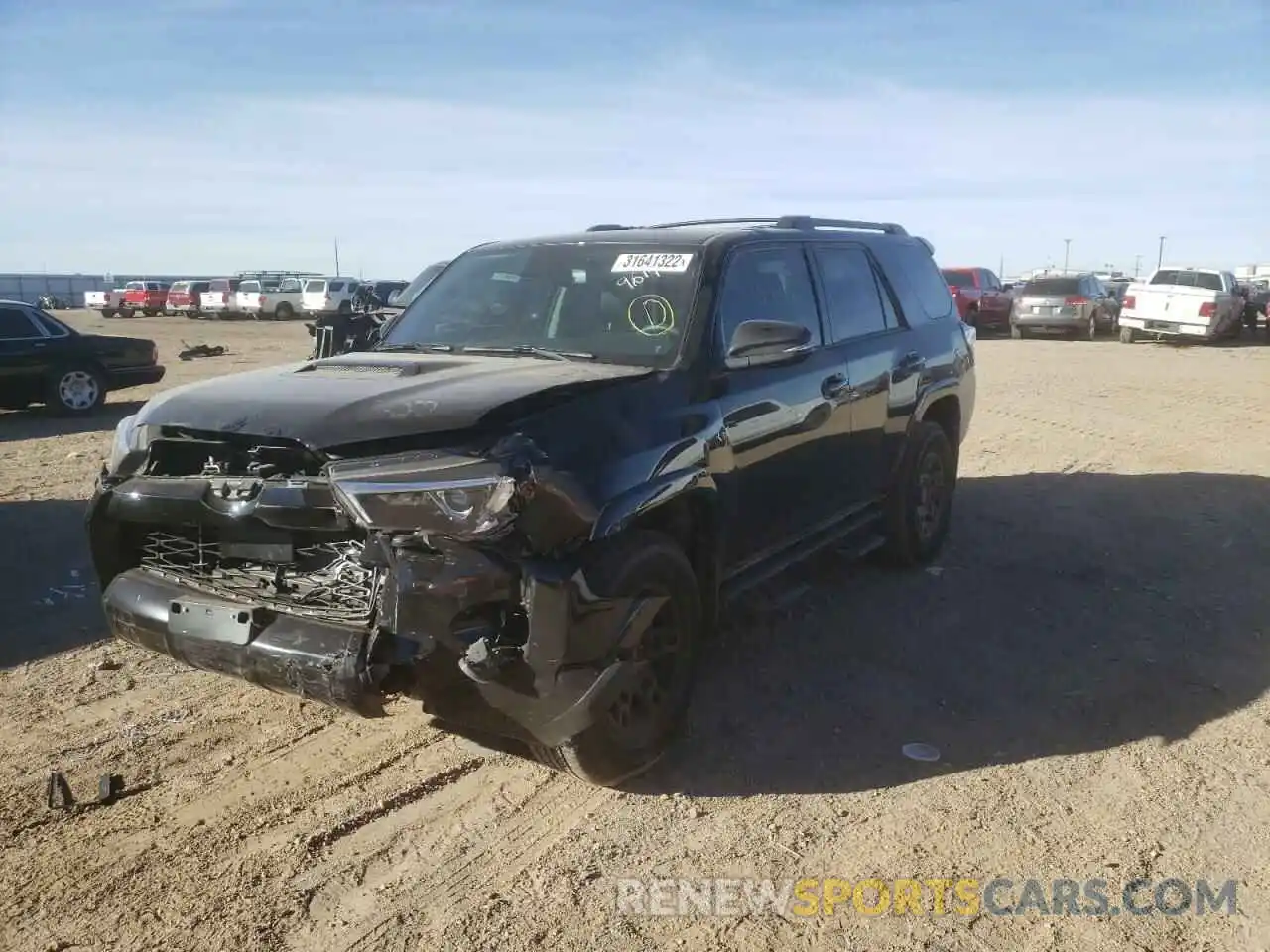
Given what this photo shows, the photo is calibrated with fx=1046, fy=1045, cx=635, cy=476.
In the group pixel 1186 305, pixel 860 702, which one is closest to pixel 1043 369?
pixel 1186 305

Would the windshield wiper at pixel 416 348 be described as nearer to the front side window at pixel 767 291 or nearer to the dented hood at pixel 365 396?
the dented hood at pixel 365 396

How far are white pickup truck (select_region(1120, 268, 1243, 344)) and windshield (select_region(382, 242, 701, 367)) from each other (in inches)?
846

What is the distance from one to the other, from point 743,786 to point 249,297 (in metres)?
37.9

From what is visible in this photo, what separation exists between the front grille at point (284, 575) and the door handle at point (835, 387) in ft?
8.07

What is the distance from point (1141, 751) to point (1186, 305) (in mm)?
21555

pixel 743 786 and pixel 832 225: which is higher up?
pixel 832 225

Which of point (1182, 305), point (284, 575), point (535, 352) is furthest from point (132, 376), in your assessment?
point (1182, 305)

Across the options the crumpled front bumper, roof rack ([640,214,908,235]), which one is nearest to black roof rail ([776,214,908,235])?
roof rack ([640,214,908,235])

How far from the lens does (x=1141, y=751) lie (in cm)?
396

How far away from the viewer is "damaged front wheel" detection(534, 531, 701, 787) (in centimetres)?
331

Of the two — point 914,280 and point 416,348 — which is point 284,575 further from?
point 914,280

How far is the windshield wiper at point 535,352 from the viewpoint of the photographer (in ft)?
13.8

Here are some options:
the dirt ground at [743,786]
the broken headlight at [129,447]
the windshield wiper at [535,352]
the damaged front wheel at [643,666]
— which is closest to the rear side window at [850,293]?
the dirt ground at [743,786]

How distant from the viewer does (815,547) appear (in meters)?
5.08
